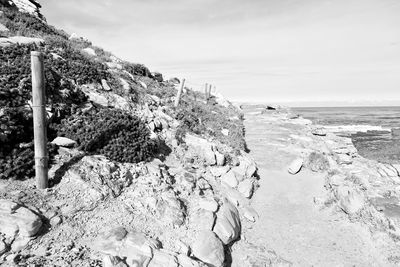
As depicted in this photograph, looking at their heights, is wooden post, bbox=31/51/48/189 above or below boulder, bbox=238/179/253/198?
above

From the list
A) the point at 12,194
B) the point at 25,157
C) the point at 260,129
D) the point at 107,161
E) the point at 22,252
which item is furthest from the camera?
the point at 260,129

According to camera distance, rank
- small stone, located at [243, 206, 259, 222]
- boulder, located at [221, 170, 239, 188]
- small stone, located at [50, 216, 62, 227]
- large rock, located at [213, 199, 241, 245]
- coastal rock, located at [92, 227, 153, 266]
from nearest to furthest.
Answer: coastal rock, located at [92, 227, 153, 266] < small stone, located at [50, 216, 62, 227] < large rock, located at [213, 199, 241, 245] < small stone, located at [243, 206, 259, 222] < boulder, located at [221, 170, 239, 188]

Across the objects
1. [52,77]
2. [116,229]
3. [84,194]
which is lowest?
[116,229]

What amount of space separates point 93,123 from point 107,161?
5.74 ft

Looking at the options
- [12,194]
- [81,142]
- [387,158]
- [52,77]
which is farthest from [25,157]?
[387,158]

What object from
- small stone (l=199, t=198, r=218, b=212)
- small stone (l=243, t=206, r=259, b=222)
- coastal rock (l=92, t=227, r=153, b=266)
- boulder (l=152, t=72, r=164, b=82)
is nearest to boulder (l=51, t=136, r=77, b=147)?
coastal rock (l=92, t=227, r=153, b=266)

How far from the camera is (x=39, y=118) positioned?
25.3ft

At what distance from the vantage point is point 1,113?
880 centimetres

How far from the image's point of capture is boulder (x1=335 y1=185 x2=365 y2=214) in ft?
38.9

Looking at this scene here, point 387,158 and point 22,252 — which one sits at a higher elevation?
point 22,252

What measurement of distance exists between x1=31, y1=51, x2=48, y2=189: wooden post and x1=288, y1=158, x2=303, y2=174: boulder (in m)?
12.0

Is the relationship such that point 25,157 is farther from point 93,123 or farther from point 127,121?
point 127,121

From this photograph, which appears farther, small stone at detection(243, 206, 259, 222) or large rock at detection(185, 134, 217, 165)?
large rock at detection(185, 134, 217, 165)

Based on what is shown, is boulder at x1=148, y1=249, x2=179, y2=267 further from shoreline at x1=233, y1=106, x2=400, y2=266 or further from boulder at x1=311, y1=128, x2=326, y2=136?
boulder at x1=311, y1=128, x2=326, y2=136
